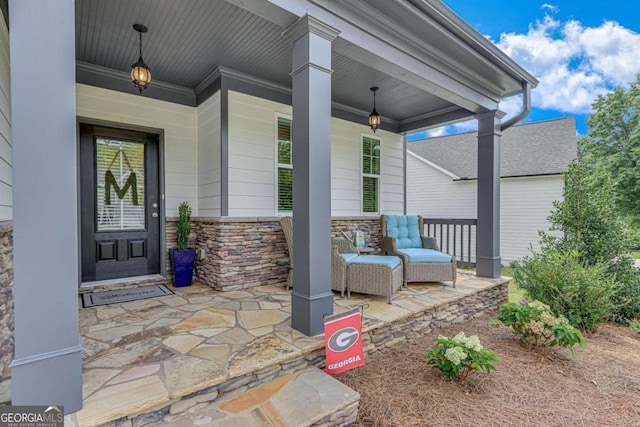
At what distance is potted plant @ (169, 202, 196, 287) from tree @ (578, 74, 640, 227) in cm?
1367

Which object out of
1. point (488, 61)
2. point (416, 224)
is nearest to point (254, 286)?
point (416, 224)

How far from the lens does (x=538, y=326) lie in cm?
289

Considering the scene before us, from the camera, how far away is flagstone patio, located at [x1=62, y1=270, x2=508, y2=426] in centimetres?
168

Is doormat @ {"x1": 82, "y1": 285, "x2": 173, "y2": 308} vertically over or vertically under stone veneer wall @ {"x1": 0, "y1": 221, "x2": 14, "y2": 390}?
under

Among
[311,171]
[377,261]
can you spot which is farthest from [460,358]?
[311,171]

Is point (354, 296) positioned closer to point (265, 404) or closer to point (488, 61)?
point (265, 404)

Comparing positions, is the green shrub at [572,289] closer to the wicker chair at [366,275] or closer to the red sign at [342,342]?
the wicker chair at [366,275]

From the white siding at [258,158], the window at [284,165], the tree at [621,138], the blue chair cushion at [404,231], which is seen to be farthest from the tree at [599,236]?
the tree at [621,138]

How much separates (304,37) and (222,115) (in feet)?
6.29

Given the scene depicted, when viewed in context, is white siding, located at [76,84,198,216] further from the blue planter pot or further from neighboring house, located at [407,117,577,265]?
neighboring house, located at [407,117,577,265]

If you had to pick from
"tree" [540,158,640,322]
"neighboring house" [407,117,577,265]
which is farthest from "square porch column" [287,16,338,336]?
"neighboring house" [407,117,577,265]

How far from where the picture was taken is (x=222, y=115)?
397 centimetres

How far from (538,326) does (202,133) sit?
4.64 meters

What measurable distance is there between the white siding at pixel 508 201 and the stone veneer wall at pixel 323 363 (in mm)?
6338
